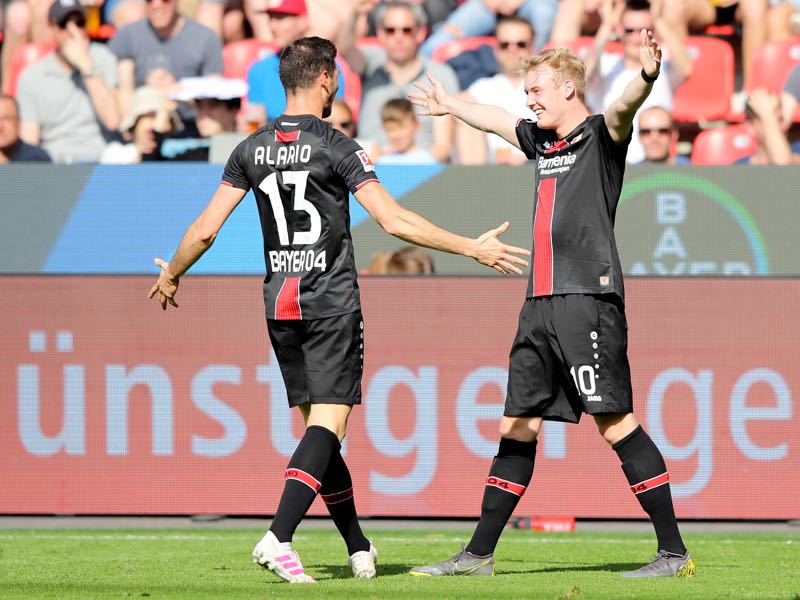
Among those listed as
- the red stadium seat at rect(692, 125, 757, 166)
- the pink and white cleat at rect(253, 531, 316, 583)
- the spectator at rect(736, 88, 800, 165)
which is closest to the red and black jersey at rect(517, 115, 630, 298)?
the pink and white cleat at rect(253, 531, 316, 583)

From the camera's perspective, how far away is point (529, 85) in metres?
5.34

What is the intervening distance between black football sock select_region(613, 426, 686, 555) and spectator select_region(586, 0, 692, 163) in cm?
562

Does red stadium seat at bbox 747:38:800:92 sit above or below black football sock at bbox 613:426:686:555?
above

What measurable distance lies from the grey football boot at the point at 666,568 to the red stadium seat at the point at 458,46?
6728 millimetres

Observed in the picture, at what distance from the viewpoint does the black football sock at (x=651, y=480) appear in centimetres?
526

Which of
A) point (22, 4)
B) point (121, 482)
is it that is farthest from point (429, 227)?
point (22, 4)

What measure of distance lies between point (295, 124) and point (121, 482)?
4328 mm

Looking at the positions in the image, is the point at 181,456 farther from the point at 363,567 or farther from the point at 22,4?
the point at 22,4

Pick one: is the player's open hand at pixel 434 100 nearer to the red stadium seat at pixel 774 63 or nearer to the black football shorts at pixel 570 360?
the black football shorts at pixel 570 360

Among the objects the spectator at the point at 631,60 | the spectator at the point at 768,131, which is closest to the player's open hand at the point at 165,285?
the spectator at the point at 631,60

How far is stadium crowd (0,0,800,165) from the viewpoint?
1027 cm

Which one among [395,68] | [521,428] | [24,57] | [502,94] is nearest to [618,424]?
[521,428]

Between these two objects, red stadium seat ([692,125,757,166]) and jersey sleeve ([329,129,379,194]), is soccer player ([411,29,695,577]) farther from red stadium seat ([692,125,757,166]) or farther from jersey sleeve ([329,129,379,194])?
red stadium seat ([692,125,757,166])

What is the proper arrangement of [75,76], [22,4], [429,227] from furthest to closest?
1. [22,4]
2. [75,76]
3. [429,227]
